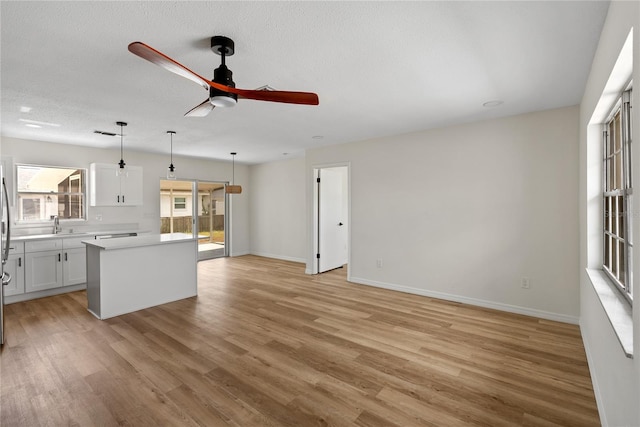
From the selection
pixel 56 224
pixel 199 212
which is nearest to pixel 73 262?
pixel 56 224

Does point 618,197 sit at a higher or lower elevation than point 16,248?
higher

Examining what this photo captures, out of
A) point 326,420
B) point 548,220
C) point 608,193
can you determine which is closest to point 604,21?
point 608,193

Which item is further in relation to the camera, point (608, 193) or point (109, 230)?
point (109, 230)

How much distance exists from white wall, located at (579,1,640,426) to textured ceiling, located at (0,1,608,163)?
0.25m

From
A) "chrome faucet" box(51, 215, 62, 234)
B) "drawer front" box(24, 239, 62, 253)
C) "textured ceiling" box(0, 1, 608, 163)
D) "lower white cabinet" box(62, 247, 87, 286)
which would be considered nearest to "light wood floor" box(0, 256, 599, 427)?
"lower white cabinet" box(62, 247, 87, 286)

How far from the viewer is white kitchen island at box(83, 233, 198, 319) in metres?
3.66

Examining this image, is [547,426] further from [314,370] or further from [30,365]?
[30,365]

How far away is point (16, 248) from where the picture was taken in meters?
4.30

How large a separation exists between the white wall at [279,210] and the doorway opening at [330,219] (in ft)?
3.28

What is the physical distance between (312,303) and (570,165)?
3.51 m

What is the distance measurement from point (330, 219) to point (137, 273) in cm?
356

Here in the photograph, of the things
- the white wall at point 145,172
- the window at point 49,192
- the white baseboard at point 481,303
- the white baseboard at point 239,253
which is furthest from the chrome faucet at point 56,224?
the white baseboard at point 481,303

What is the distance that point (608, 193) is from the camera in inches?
91.7

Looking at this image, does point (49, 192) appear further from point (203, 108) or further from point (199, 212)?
point (203, 108)
